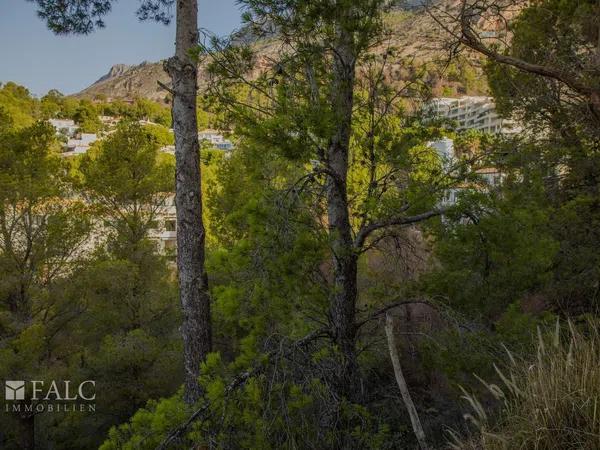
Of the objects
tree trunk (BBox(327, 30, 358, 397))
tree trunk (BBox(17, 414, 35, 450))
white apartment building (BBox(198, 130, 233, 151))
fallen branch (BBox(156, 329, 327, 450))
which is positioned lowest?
tree trunk (BBox(17, 414, 35, 450))

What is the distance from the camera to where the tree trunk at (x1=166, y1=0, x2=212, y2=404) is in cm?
454

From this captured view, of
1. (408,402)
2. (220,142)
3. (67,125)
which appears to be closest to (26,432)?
(408,402)

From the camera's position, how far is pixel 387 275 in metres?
8.52

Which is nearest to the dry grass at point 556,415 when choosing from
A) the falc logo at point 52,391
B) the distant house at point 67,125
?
the falc logo at point 52,391

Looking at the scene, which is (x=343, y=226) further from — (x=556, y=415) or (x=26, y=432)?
(x=26, y=432)

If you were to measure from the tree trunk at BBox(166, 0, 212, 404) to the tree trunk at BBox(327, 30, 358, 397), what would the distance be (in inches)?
58.1

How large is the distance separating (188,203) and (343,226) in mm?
1705

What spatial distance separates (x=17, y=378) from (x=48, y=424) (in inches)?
100

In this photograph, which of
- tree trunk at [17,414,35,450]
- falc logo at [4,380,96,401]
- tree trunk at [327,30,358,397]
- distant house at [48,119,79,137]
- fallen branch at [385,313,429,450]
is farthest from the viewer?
distant house at [48,119,79,137]

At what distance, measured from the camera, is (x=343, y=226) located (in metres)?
3.93

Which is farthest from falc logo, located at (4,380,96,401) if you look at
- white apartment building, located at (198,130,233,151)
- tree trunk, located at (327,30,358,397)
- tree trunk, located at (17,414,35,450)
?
tree trunk, located at (327,30,358,397)

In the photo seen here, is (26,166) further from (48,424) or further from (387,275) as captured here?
(387,275)

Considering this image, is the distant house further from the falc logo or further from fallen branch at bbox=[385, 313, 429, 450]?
fallen branch at bbox=[385, 313, 429, 450]

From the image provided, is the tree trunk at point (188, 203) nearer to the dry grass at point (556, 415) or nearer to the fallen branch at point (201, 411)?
the fallen branch at point (201, 411)
